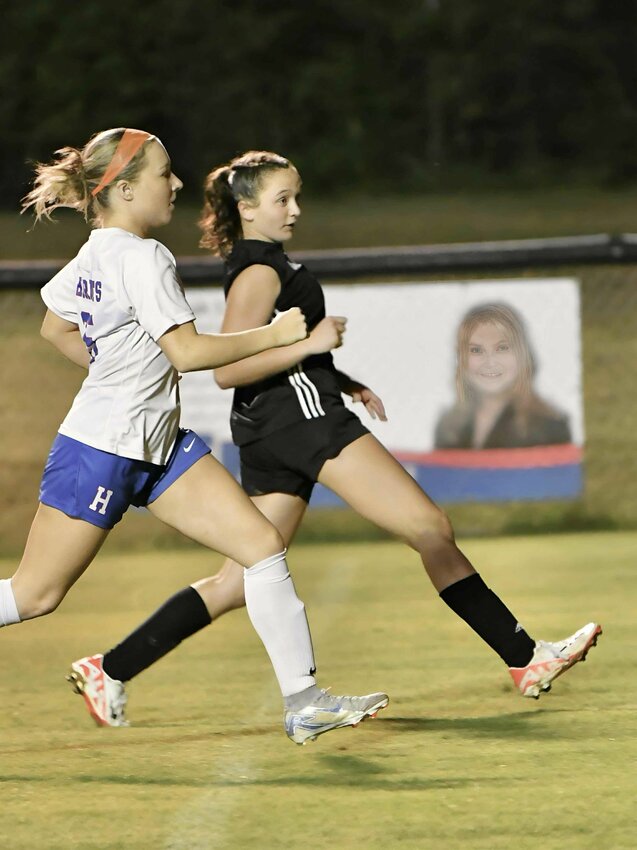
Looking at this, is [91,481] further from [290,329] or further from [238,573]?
[238,573]

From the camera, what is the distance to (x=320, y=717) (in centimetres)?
466

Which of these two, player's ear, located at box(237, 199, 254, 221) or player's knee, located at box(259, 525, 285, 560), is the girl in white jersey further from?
player's ear, located at box(237, 199, 254, 221)

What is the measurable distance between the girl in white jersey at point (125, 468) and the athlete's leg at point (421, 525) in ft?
1.71

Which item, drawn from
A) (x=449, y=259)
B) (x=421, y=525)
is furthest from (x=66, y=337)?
(x=449, y=259)

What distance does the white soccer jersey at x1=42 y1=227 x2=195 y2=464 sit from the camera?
4.58 metres

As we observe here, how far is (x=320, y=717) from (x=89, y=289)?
1.35m

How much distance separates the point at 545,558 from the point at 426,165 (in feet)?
83.3

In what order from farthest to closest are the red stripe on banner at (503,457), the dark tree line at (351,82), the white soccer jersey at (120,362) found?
1. the dark tree line at (351,82)
2. the red stripe on banner at (503,457)
3. the white soccer jersey at (120,362)

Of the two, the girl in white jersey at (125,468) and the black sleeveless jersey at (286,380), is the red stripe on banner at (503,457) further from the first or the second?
the girl in white jersey at (125,468)

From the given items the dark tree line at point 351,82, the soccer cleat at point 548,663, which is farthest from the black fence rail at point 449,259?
the dark tree line at point 351,82

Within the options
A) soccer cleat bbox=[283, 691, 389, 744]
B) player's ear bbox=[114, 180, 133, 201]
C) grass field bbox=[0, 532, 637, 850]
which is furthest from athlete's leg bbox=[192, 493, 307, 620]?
player's ear bbox=[114, 180, 133, 201]

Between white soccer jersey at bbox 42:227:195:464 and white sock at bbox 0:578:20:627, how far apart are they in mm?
462

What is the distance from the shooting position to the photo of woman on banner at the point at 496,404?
10.8m

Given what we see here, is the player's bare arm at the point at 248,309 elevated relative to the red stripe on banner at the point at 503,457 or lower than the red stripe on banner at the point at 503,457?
elevated
